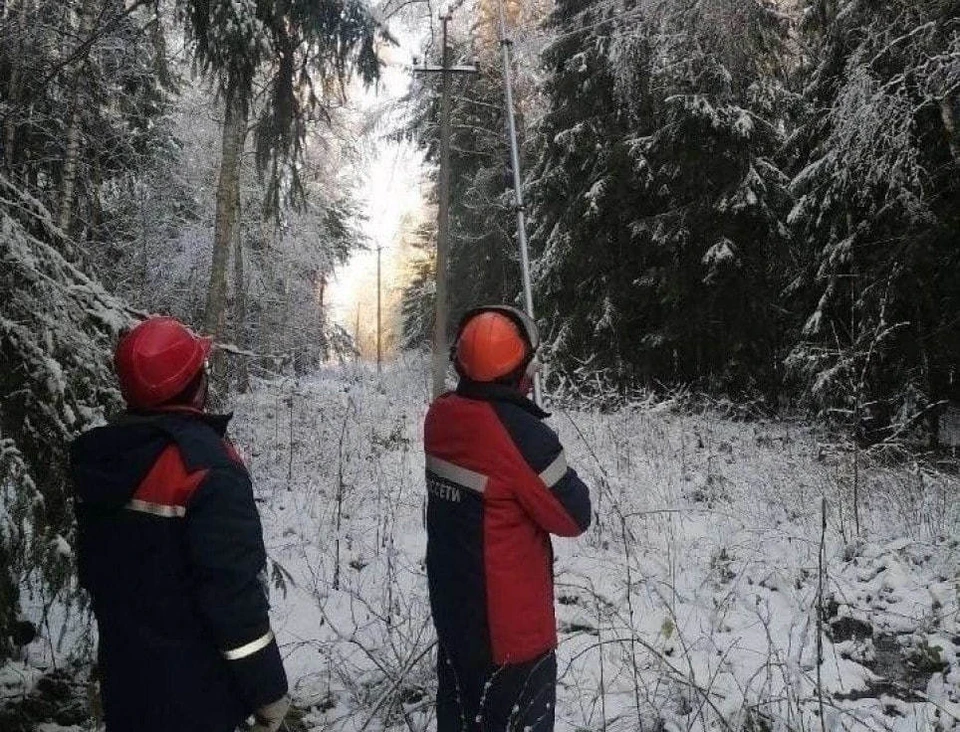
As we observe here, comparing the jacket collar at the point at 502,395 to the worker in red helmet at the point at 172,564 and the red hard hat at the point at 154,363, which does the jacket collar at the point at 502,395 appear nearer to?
the worker in red helmet at the point at 172,564

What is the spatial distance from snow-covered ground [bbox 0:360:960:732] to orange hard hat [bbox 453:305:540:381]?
109 cm

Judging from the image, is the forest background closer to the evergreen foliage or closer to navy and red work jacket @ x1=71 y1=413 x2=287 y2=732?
the evergreen foliage

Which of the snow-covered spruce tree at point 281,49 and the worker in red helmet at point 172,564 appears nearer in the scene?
the worker in red helmet at point 172,564

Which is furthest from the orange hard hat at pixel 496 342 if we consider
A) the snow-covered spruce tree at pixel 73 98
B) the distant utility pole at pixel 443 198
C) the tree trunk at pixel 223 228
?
the distant utility pole at pixel 443 198

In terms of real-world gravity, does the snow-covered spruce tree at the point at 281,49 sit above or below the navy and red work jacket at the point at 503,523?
above

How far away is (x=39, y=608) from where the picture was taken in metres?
3.78

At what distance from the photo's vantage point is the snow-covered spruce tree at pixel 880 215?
19.8 feet

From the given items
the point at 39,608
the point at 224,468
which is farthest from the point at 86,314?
the point at 39,608

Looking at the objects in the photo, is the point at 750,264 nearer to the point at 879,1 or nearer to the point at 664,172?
the point at 664,172

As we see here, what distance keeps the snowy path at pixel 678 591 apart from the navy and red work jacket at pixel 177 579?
1.13m

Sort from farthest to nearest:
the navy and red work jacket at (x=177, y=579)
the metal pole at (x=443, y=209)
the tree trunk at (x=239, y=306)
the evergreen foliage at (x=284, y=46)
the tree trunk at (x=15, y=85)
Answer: the metal pole at (x=443, y=209) → the tree trunk at (x=239, y=306) → the tree trunk at (x=15, y=85) → the evergreen foliage at (x=284, y=46) → the navy and red work jacket at (x=177, y=579)

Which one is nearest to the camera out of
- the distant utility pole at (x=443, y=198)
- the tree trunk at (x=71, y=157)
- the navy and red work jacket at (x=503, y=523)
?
the navy and red work jacket at (x=503, y=523)

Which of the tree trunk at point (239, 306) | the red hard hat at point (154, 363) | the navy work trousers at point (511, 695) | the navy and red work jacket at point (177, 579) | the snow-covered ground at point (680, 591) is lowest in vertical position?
the snow-covered ground at point (680, 591)

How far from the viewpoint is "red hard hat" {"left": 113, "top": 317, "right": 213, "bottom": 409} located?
189cm
